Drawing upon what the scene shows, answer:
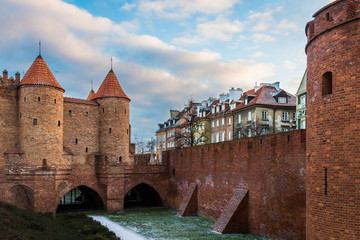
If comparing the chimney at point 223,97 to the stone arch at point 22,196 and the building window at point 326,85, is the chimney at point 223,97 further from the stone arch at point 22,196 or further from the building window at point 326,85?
the building window at point 326,85

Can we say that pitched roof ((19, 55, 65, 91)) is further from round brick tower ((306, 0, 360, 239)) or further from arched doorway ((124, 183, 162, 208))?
round brick tower ((306, 0, 360, 239))

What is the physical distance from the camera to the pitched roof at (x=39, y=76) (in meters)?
24.8

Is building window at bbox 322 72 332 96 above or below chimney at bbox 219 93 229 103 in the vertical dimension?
below

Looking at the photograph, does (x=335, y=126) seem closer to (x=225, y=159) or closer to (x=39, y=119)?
(x=225, y=159)

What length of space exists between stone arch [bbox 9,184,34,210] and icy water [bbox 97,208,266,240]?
5625 millimetres

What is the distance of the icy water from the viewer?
17.9m

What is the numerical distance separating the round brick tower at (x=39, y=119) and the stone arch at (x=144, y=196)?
7.77 metres

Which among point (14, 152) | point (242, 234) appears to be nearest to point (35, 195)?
point (14, 152)

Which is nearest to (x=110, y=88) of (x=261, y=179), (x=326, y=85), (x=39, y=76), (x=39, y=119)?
(x=39, y=76)

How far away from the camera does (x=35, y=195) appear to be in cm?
2395

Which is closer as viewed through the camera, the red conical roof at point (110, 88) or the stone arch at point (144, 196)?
the red conical roof at point (110, 88)

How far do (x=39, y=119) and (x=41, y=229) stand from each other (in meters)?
11.5

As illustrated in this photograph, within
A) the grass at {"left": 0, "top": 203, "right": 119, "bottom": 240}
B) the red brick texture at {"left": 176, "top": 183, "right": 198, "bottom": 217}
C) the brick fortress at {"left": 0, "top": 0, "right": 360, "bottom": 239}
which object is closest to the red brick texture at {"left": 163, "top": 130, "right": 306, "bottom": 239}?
the brick fortress at {"left": 0, "top": 0, "right": 360, "bottom": 239}

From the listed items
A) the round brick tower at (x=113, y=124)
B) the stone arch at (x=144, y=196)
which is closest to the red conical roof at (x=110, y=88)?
the round brick tower at (x=113, y=124)
